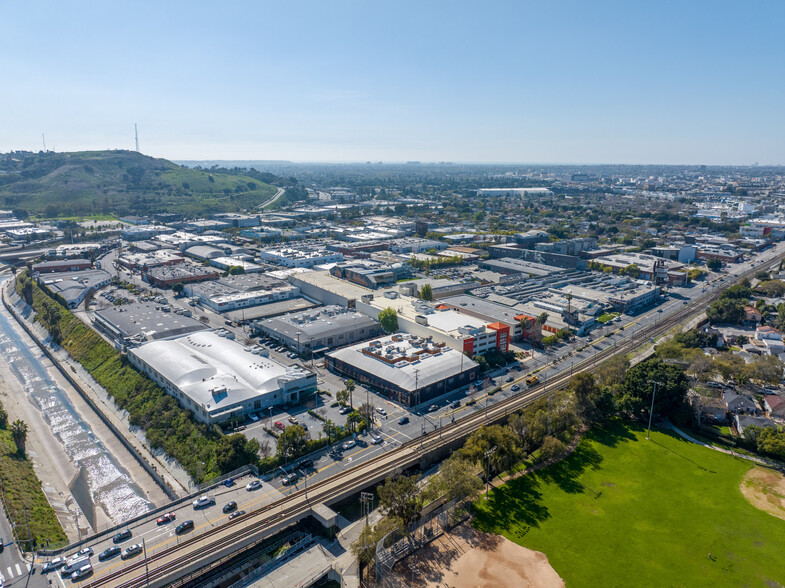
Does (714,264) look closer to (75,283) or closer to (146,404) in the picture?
(146,404)

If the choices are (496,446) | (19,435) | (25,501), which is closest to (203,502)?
(25,501)

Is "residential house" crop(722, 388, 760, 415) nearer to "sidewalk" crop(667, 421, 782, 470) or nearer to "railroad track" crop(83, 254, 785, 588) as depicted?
"sidewalk" crop(667, 421, 782, 470)

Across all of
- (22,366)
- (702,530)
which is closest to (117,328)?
(22,366)

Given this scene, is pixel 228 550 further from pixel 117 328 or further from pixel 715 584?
pixel 117 328

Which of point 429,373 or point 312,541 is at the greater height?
point 429,373

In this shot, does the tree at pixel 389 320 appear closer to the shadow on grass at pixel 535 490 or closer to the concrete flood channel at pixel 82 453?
the shadow on grass at pixel 535 490

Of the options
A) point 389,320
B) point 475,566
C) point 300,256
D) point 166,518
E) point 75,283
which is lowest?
point 475,566
